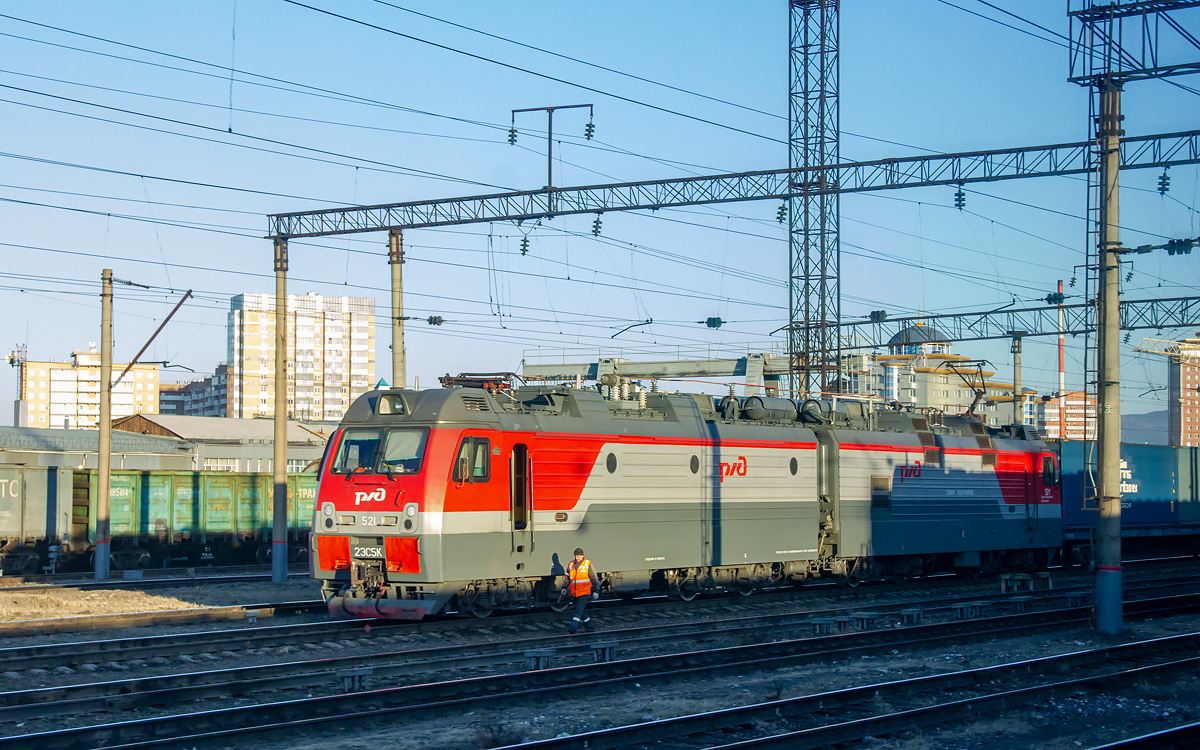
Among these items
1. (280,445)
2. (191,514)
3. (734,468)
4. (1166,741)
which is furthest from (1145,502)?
(191,514)

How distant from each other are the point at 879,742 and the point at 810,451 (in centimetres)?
1413

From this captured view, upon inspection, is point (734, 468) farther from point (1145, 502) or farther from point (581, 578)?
point (1145, 502)

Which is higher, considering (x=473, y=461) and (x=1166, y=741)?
(x=473, y=461)

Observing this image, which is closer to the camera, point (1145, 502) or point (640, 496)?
point (640, 496)

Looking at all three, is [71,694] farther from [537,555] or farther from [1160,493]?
[1160,493]

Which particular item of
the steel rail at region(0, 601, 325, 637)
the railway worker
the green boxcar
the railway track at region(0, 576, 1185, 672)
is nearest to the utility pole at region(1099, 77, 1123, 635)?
the railway track at region(0, 576, 1185, 672)

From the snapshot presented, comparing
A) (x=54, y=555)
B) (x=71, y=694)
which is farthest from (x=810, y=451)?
(x=54, y=555)

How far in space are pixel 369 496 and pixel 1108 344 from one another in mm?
12745

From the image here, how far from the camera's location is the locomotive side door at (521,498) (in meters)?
19.0

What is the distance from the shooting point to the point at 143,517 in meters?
34.5

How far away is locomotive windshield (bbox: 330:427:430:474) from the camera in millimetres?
18156

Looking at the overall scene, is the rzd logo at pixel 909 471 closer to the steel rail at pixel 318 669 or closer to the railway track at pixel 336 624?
the railway track at pixel 336 624

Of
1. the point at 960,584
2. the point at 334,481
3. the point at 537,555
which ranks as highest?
the point at 334,481

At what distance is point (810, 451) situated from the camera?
25.6 metres
